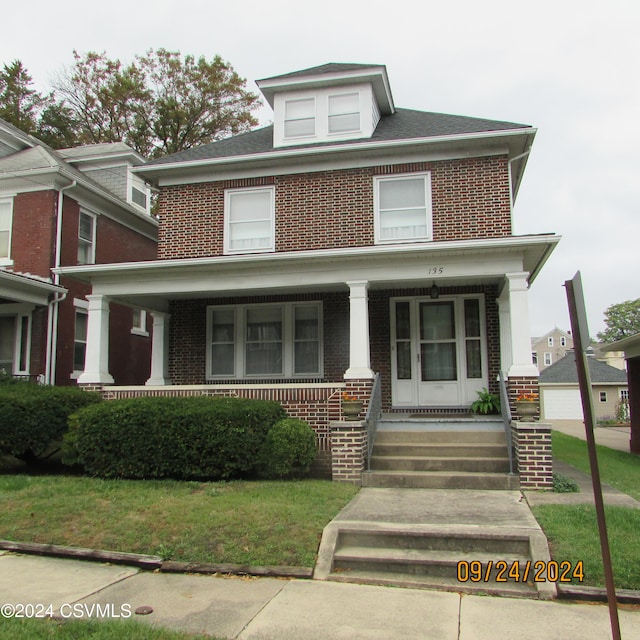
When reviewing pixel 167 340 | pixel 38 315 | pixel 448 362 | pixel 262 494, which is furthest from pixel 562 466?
pixel 38 315

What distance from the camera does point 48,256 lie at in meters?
14.7

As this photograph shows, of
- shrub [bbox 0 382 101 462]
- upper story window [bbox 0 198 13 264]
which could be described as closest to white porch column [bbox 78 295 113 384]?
shrub [bbox 0 382 101 462]

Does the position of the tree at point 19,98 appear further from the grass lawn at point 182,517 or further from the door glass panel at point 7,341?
the grass lawn at point 182,517

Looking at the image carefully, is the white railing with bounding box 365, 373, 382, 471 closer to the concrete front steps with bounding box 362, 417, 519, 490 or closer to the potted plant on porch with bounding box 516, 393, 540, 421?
the concrete front steps with bounding box 362, 417, 519, 490

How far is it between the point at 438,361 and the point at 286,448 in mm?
4562

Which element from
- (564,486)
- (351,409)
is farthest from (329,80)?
(564,486)

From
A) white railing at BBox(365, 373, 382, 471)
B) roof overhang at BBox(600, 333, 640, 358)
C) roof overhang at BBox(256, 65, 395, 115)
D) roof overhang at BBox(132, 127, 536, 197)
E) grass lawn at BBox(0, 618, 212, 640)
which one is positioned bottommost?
grass lawn at BBox(0, 618, 212, 640)

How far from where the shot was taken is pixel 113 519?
647cm

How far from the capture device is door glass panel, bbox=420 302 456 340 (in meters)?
12.1

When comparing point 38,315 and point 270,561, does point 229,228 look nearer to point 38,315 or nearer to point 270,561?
point 38,315

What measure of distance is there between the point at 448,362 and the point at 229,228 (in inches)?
215

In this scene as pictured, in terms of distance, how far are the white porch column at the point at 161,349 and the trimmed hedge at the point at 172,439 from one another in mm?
3977

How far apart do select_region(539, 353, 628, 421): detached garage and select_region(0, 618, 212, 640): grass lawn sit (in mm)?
35636

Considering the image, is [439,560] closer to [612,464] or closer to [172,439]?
[172,439]
